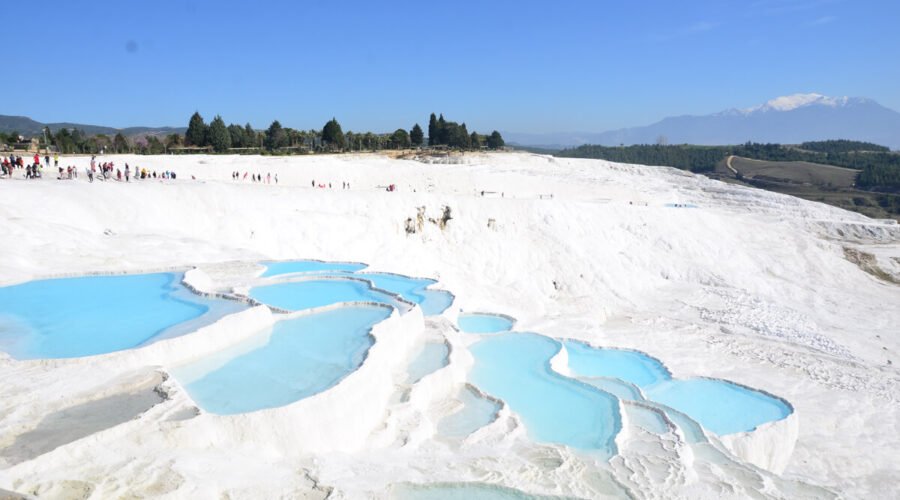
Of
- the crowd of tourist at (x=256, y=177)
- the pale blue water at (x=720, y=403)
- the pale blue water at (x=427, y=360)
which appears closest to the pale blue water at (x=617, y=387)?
the pale blue water at (x=720, y=403)

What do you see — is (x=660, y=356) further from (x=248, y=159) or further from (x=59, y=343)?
(x=248, y=159)

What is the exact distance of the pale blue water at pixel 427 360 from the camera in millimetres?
7695

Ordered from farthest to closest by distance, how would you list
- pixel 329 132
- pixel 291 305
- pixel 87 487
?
pixel 329 132 < pixel 291 305 < pixel 87 487

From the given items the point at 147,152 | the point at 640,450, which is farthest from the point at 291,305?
the point at 147,152

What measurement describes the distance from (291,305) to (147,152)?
25175mm

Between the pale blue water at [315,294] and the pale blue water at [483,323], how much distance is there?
199cm

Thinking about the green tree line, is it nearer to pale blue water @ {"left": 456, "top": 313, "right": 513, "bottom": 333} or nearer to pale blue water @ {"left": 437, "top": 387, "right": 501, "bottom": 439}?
pale blue water @ {"left": 456, "top": 313, "right": 513, "bottom": 333}

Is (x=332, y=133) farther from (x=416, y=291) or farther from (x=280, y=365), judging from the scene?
(x=280, y=365)

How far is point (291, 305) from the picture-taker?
9.62 metres

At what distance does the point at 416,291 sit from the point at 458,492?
7205 mm

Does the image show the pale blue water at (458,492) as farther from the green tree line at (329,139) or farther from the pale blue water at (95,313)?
the green tree line at (329,139)

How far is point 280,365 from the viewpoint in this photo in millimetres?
6812

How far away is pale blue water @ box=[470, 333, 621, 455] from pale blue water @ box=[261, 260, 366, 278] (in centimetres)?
431

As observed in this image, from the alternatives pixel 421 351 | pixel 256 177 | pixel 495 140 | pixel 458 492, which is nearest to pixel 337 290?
pixel 421 351
